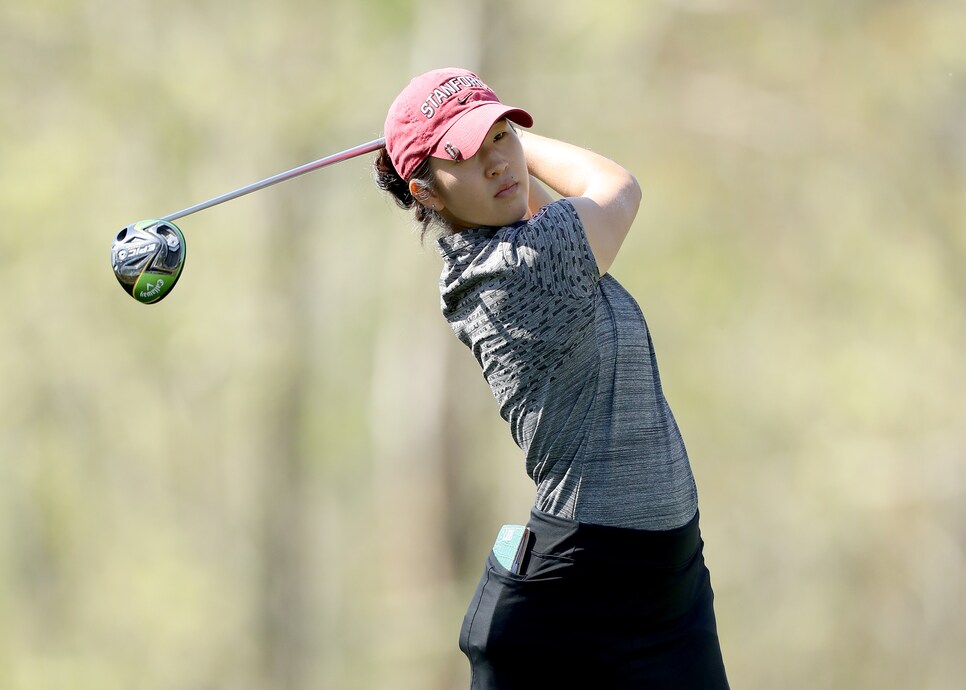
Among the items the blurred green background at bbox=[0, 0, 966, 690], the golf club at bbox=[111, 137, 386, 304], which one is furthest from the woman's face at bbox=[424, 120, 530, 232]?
the blurred green background at bbox=[0, 0, 966, 690]

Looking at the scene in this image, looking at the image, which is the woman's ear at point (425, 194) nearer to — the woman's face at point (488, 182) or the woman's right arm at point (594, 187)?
the woman's face at point (488, 182)

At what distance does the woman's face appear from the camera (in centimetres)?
213

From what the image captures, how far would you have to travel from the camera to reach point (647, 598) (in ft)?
7.15

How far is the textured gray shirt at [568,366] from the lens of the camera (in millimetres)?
2055

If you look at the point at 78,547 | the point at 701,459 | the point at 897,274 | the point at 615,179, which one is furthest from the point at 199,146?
the point at 615,179

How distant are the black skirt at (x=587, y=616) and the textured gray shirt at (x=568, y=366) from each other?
1.6 inches

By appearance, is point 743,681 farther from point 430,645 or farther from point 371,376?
point 371,376

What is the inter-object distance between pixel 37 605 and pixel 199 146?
4.23m

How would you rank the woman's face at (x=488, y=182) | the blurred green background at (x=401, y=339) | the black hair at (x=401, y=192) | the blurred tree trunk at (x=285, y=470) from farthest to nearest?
the blurred tree trunk at (x=285, y=470) → the blurred green background at (x=401, y=339) → the black hair at (x=401, y=192) → the woman's face at (x=488, y=182)

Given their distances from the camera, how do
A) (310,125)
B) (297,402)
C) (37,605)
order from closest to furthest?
(310,125) < (297,402) < (37,605)

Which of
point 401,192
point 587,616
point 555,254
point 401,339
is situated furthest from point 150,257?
point 401,339

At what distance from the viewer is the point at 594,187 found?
7.41 ft

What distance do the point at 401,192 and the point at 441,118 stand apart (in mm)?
258

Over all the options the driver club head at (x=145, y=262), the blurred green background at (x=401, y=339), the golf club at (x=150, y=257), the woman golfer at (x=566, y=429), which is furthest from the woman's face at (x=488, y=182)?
the blurred green background at (x=401, y=339)
